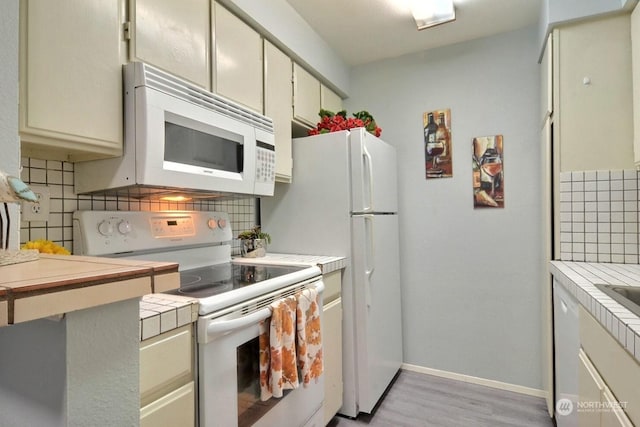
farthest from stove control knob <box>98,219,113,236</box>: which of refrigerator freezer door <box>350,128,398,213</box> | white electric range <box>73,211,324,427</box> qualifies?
refrigerator freezer door <box>350,128,398,213</box>

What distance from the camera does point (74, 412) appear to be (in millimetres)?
460

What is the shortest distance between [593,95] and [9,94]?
7.31 feet

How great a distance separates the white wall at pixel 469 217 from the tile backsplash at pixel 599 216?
0.43 m

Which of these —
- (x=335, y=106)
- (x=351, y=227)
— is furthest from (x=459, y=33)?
(x=351, y=227)

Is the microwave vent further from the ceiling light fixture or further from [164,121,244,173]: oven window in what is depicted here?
the ceiling light fixture

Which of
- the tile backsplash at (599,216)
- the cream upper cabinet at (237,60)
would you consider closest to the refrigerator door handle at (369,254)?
the cream upper cabinet at (237,60)

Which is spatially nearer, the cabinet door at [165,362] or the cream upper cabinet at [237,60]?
the cabinet door at [165,362]

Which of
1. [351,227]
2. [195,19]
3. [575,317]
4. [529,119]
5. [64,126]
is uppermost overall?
[195,19]

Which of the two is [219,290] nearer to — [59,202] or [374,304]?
[59,202]

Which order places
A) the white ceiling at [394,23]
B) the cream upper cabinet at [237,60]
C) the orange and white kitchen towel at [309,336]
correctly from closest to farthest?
the orange and white kitchen towel at [309,336] < the cream upper cabinet at [237,60] < the white ceiling at [394,23]

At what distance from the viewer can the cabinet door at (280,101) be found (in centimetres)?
191

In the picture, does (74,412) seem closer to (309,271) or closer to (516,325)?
(309,271)

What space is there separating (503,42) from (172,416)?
2.70m

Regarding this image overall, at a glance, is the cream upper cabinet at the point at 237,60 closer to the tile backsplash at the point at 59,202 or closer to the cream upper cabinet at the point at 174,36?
the cream upper cabinet at the point at 174,36
